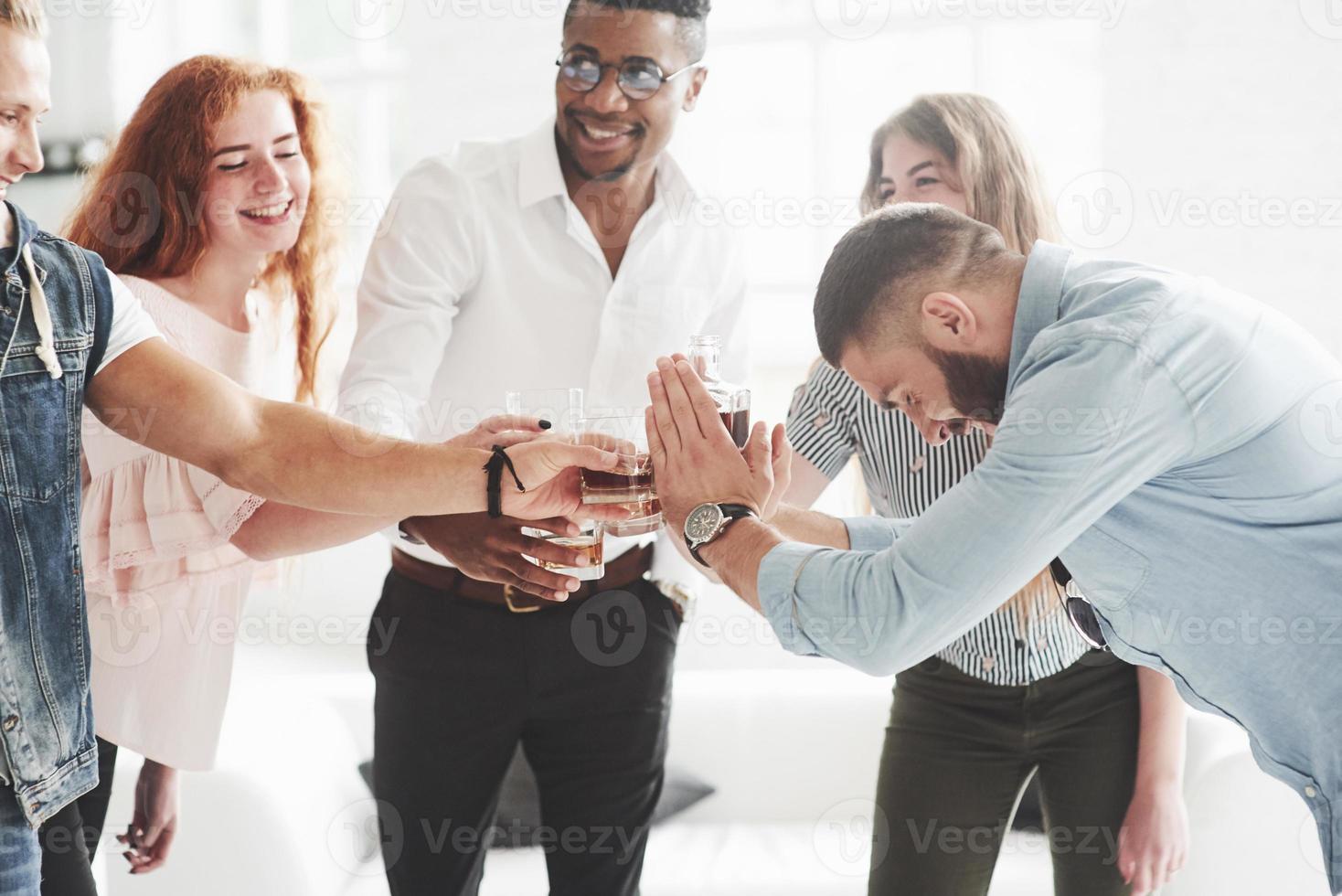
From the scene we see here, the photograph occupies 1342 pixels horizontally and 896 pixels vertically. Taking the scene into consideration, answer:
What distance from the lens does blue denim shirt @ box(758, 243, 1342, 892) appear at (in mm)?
1094

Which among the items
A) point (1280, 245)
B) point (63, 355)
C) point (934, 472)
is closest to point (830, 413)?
point (934, 472)

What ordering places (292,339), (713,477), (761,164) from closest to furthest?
(713,477) → (292,339) → (761,164)

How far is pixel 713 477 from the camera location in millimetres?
1335

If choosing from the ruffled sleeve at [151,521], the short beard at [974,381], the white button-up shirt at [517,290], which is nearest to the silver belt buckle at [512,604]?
the white button-up shirt at [517,290]

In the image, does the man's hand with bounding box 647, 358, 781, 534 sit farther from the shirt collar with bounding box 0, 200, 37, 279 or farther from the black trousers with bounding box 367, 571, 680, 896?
the shirt collar with bounding box 0, 200, 37, 279

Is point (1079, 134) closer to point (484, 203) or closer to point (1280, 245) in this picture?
point (1280, 245)

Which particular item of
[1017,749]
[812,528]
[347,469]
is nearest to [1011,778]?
[1017,749]

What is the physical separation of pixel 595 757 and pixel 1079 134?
2.17m

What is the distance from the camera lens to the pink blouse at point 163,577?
1.60m

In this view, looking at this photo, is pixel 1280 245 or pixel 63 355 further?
pixel 1280 245

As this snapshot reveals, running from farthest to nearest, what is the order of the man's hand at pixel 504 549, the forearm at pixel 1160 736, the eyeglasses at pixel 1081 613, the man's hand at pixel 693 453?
the forearm at pixel 1160 736, the man's hand at pixel 504 549, the eyeglasses at pixel 1081 613, the man's hand at pixel 693 453

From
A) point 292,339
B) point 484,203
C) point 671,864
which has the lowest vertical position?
point 671,864

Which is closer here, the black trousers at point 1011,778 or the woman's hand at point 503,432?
the woman's hand at point 503,432

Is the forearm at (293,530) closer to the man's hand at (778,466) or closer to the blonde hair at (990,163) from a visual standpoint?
the man's hand at (778,466)
